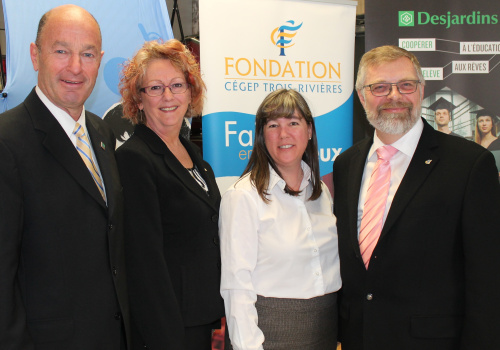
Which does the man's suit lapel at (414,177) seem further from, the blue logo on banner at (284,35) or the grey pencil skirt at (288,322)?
the blue logo on banner at (284,35)

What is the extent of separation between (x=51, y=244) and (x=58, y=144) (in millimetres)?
381

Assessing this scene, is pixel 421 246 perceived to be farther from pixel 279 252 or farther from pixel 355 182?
pixel 279 252

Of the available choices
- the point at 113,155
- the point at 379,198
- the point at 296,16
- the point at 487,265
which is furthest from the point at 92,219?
the point at 296,16

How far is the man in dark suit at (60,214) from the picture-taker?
5.17 ft

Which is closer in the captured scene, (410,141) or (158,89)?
(410,141)

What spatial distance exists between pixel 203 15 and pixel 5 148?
208cm

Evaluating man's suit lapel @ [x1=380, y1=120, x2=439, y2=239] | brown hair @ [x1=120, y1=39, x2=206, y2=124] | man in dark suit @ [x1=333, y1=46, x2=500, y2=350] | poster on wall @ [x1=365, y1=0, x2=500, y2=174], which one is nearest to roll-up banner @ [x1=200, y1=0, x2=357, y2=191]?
poster on wall @ [x1=365, y1=0, x2=500, y2=174]

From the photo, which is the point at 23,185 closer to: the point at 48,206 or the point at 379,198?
the point at 48,206

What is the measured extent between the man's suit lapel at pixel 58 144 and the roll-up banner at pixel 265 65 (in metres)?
1.64

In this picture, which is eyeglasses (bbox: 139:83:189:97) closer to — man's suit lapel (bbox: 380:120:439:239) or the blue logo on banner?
man's suit lapel (bbox: 380:120:439:239)

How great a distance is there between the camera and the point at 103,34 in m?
2.99

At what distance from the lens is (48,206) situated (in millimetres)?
1677

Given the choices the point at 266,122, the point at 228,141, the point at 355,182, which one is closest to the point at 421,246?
A: the point at 355,182

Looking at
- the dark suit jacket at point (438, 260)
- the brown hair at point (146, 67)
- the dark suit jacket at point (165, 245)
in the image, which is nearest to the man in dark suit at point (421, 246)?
the dark suit jacket at point (438, 260)
